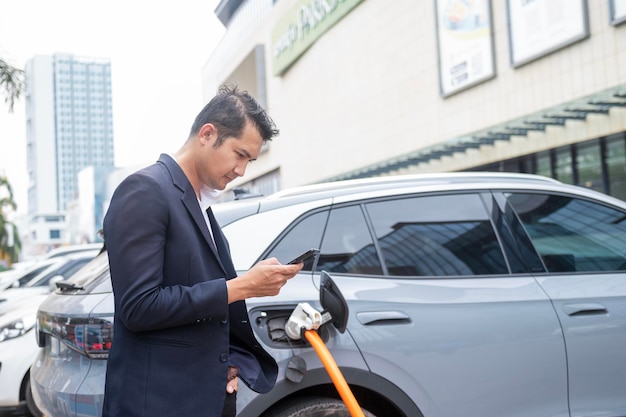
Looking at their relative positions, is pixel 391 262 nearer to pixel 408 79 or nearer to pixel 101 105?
pixel 408 79

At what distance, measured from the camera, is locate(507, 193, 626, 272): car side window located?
10.7ft

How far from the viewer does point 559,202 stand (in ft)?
11.1

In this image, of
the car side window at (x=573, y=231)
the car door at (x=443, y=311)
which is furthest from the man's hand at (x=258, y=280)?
the car side window at (x=573, y=231)

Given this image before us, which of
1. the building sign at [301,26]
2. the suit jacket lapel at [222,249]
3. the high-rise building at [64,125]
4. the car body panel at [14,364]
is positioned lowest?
the car body panel at [14,364]

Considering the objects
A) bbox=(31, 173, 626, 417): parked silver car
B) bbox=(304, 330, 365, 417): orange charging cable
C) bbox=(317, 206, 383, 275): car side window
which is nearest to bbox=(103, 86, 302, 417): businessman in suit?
bbox=(304, 330, 365, 417): orange charging cable

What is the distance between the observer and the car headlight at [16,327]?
5.46 metres

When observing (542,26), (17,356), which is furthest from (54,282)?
(542,26)

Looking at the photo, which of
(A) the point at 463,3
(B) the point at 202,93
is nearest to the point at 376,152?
(A) the point at 463,3

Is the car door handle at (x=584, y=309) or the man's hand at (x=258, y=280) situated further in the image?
the car door handle at (x=584, y=309)

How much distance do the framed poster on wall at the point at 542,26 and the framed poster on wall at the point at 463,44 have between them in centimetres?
100

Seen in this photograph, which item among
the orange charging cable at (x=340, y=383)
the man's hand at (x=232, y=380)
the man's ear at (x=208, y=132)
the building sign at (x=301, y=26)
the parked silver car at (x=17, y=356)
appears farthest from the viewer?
the building sign at (x=301, y=26)

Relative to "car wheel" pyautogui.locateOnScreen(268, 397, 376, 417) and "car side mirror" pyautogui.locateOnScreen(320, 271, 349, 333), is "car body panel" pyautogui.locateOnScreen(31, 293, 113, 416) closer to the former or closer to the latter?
"car wheel" pyautogui.locateOnScreen(268, 397, 376, 417)

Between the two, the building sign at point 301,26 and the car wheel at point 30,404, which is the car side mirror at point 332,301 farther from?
the building sign at point 301,26

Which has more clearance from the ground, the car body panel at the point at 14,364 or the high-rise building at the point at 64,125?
the high-rise building at the point at 64,125
